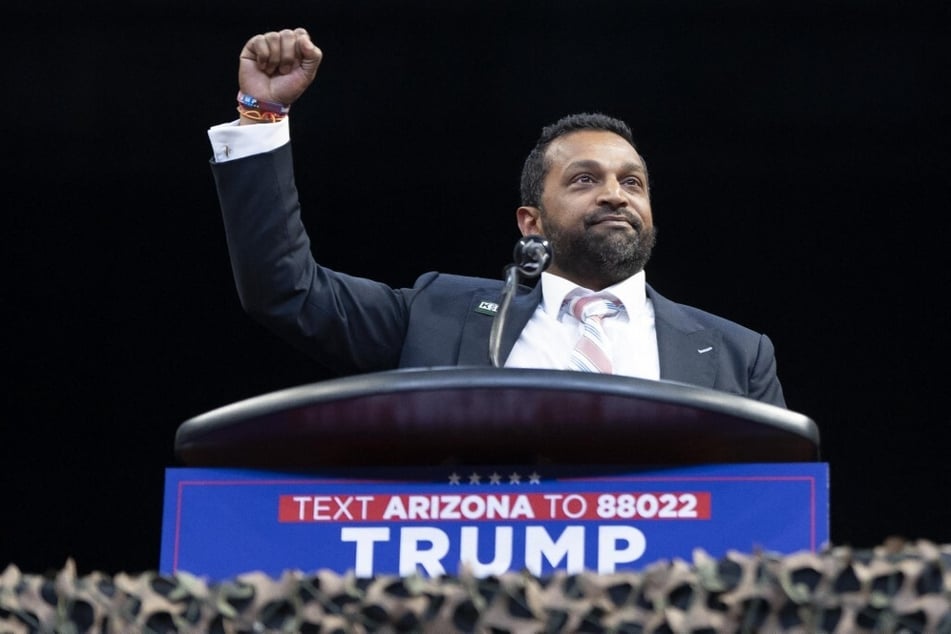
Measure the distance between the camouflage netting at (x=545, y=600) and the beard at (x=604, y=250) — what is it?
1.38m

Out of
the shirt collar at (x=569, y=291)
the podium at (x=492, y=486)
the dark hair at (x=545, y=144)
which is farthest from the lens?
the dark hair at (x=545, y=144)

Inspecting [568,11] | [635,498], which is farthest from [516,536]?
[568,11]

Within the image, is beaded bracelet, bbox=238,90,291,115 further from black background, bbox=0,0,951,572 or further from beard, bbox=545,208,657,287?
black background, bbox=0,0,951,572

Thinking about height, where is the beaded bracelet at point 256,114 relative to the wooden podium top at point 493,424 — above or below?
above

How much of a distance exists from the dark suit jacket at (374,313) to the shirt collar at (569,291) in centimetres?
2

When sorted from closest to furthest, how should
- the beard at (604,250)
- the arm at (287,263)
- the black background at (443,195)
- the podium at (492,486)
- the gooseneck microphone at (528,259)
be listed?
the podium at (492,486)
the gooseneck microphone at (528,259)
the arm at (287,263)
the beard at (604,250)
the black background at (443,195)

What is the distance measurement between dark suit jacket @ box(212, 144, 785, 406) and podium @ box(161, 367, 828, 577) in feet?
2.52

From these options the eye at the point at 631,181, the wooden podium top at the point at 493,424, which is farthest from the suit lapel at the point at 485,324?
the wooden podium top at the point at 493,424

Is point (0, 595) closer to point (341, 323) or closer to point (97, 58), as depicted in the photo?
point (341, 323)

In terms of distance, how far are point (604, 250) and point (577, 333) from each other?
23 centimetres

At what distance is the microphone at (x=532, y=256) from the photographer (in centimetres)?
131

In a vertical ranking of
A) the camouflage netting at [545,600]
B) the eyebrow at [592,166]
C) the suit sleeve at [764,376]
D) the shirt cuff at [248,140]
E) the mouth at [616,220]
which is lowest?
the suit sleeve at [764,376]

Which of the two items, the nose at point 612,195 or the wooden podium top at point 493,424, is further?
the nose at point 612,195

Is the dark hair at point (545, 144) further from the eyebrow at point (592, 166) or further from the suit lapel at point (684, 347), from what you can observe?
the suit lapel at point (684, 347)
